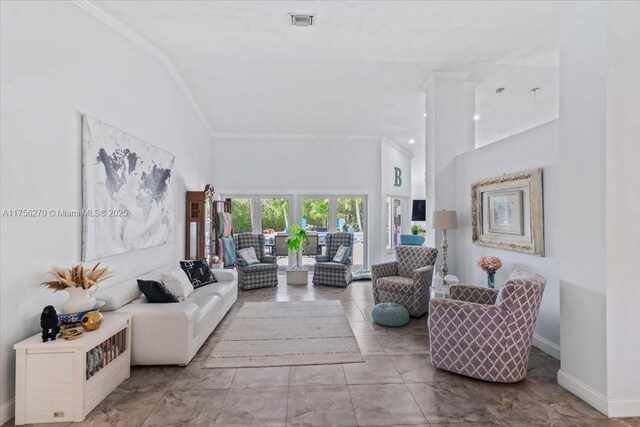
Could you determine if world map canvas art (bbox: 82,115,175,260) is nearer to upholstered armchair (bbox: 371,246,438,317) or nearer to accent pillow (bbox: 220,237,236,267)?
accent pillow (bbox: 220,237,236,267)

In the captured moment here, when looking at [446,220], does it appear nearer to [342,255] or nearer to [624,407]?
[624,407]

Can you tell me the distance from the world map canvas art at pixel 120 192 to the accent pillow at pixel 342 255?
3.31 metres

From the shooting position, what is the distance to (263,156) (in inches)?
291

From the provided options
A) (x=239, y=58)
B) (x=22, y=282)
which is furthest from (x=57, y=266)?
(x=239, y=58)

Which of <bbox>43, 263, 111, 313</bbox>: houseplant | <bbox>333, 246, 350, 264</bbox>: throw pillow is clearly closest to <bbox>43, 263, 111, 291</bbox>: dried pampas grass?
<bbox>43, 263, 111, 313</bbox>: houseplant

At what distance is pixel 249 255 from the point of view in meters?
6.34

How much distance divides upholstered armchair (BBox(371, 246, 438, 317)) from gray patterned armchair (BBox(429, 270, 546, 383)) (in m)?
1.48

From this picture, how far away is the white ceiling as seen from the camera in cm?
321

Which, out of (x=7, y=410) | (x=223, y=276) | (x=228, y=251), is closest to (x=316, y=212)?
(x=228, y=251)

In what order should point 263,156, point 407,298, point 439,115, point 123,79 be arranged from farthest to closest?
point 263,156 → point 439,115 → point 407,298 → point 123,79

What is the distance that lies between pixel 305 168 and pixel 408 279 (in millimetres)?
3897

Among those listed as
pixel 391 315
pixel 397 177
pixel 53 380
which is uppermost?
pixel 397 177

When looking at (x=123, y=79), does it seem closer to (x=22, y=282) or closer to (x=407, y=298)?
(x=22, y=282)

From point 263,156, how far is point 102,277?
16.8ft
